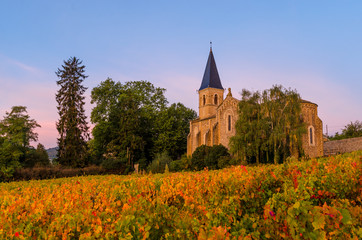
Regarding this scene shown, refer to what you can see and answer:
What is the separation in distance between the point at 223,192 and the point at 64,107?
120ft

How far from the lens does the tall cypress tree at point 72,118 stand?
1372 inches

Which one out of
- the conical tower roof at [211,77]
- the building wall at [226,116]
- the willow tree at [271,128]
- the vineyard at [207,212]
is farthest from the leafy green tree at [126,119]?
the vineyard at [207,212]

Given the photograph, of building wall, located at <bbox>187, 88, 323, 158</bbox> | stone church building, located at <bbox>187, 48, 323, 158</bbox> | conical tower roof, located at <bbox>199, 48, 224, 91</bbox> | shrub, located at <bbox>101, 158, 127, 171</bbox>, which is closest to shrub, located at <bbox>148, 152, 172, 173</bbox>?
shrub, located at <bbox>101, 158, 127, 171</bbox>

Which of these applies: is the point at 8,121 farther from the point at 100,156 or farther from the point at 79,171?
the point at 79,171

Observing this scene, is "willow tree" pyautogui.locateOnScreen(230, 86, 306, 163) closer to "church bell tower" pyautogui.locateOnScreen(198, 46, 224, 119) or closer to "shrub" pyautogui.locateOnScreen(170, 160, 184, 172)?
"shrub" pyautogui.locateOnScreen(170, 160, 184, 172)

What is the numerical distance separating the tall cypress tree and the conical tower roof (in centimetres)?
2182

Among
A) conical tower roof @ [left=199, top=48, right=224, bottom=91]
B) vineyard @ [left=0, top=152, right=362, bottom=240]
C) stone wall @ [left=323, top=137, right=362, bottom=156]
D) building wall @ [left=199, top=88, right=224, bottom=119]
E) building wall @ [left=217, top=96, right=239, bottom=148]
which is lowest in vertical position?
vineyard @ [left=0, top=152, right=362, bottom=240]

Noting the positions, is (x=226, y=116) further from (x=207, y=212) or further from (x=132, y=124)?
(x=207, y=212)

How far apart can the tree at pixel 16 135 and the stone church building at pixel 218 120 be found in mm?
23915

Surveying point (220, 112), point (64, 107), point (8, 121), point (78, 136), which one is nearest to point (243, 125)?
point (220, 112)

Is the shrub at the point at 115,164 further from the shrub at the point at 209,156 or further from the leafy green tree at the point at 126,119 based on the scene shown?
the shrub at the point at 209,156

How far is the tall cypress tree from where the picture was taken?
3484 cm

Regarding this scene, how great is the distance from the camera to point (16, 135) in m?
32.3

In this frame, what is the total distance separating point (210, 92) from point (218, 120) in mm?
10075
